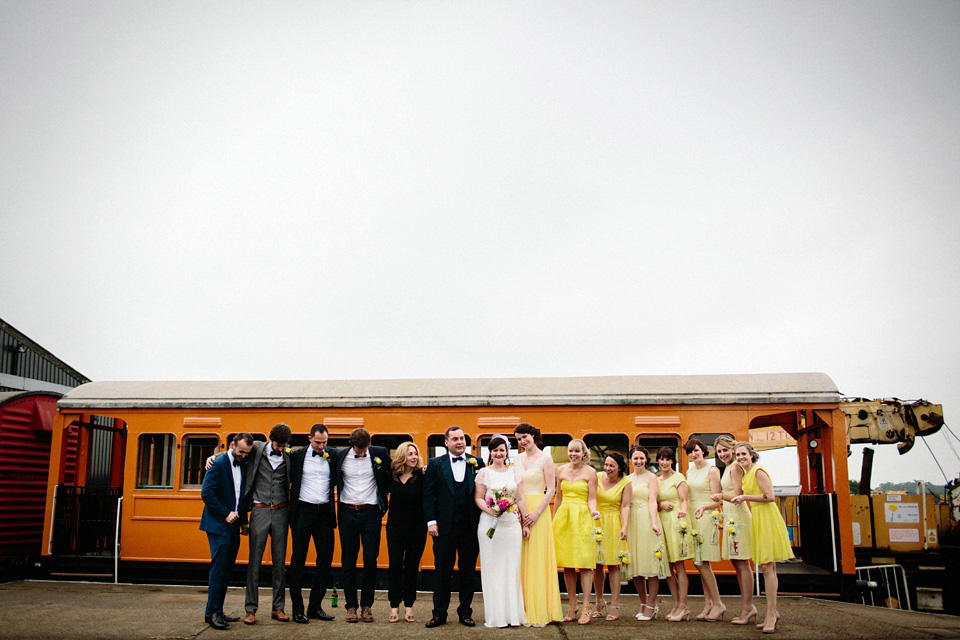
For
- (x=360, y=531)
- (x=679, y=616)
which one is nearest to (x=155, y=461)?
(x=360, y=531)

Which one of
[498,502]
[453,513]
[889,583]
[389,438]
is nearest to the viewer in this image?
[498,502]

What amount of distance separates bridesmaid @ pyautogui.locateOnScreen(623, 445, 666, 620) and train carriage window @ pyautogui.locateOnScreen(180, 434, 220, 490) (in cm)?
679

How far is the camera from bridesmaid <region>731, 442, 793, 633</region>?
741cm

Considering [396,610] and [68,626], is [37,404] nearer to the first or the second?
[68,626]

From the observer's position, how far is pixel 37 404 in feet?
44.3

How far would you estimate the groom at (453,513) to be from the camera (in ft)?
25.5

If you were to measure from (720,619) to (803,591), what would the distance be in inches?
104

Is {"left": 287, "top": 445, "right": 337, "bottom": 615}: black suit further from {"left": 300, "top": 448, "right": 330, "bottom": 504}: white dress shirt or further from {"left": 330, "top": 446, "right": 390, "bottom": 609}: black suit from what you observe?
{"left": 330, "top": 446, "right": 390, "bottom": 609}: black suit

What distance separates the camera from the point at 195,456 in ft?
39.2

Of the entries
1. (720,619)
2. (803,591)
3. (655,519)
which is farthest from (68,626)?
(803,591)

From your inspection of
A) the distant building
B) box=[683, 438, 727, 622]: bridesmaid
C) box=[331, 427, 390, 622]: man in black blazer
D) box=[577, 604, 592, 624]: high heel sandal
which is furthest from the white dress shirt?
the distant building

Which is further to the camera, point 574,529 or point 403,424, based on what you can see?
point 403,424

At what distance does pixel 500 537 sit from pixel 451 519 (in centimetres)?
55

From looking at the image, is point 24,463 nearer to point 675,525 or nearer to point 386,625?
point 386,625
